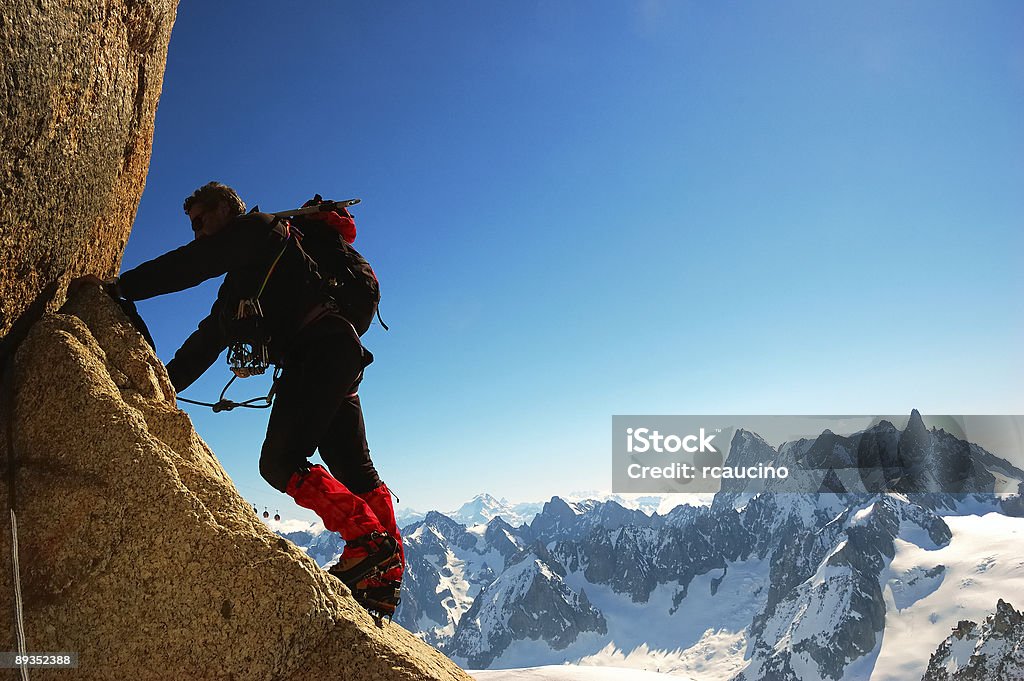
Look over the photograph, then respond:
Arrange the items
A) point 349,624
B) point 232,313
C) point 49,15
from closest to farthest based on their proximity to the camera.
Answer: point 349,624 < point 49,15 < point 232,313

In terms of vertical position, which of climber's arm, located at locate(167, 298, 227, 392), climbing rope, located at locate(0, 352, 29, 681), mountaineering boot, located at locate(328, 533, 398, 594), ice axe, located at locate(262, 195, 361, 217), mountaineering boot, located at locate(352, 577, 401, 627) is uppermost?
ice axe, located at locate(262, 195, 361, 217)

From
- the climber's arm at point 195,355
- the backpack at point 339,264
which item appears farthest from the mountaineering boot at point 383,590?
the climber's arm at point 195,355

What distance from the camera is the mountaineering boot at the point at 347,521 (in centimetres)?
446

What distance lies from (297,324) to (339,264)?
555 millimetres

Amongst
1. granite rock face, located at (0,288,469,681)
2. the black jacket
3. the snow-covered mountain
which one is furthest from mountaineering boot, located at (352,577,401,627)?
the snow-covered mountain

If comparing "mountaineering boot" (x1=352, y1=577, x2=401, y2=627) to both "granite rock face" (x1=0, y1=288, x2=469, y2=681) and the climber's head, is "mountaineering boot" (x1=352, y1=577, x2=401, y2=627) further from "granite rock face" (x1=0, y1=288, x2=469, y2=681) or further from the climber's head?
the climber's head

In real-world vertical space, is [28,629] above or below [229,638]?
above

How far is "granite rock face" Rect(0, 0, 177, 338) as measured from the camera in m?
4.04

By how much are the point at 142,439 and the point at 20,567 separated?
0.86 m

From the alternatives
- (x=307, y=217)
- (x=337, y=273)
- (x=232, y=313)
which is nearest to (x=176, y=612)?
(x=232, y=313)

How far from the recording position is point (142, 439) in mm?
3820

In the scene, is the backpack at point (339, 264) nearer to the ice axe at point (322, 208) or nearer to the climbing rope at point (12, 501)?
the ice axe at point (322, 208)

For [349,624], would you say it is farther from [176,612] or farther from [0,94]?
[0,94]

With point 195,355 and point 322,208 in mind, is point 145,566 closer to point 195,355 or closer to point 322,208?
point 195,355
